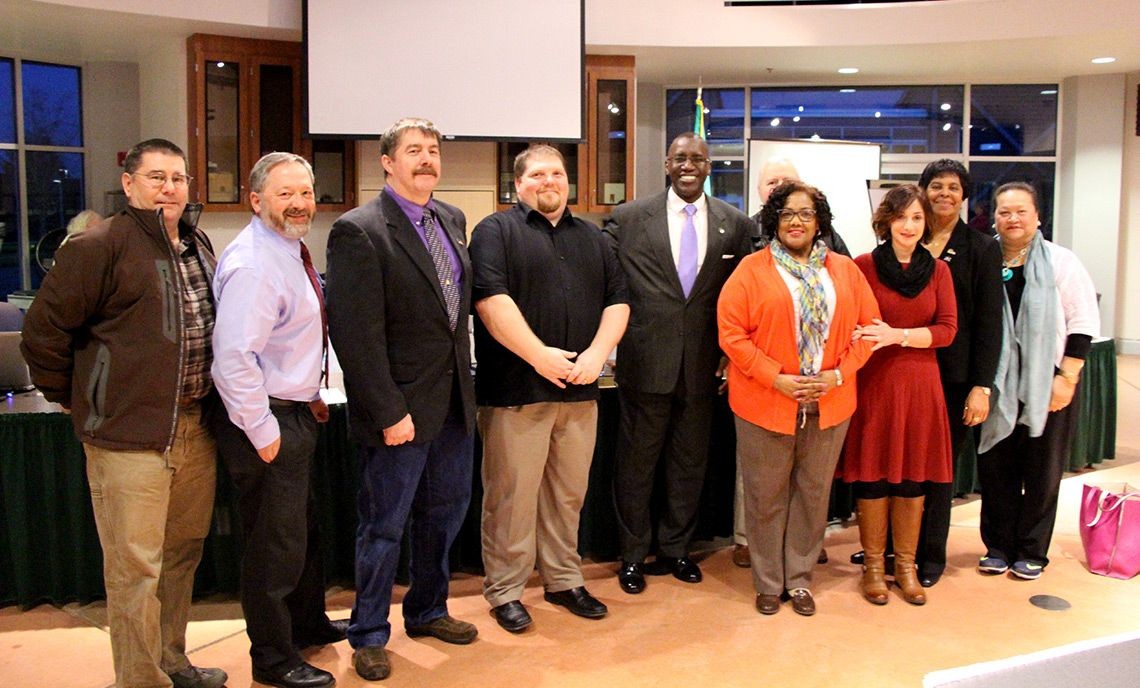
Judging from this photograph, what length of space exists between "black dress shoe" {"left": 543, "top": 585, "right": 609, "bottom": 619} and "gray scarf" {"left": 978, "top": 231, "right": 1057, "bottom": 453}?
1.72 m

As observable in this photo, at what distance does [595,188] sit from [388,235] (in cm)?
559

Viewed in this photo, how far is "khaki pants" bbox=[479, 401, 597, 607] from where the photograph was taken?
3467mm

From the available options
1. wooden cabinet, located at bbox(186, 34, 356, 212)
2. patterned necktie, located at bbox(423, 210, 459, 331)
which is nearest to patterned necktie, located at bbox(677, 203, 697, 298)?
patterned necktie, located at bbox(423, 210, 459, 331)

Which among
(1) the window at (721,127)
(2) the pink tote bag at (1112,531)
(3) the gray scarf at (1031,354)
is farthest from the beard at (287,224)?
(1) the window at (721,127)

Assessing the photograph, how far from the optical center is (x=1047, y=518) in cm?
405

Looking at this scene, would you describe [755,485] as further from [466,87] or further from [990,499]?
[466,87]

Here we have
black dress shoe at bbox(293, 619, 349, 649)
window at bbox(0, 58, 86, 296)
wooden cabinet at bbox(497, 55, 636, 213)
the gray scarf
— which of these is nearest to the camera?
black dress shoe at bbox(293, 619, 349, 649)

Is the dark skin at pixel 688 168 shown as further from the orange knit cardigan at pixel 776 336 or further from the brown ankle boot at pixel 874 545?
the brown ankle boot at pixel 874 545

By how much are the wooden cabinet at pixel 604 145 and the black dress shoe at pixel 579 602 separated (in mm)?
4945

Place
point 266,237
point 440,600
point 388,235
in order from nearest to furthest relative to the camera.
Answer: point 266,237, point 388,235, point 440,600

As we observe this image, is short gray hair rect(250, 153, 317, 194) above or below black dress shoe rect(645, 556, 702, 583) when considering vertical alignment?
above

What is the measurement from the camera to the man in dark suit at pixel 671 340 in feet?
12.4

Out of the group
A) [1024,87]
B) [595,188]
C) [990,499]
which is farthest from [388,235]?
[1024,87]

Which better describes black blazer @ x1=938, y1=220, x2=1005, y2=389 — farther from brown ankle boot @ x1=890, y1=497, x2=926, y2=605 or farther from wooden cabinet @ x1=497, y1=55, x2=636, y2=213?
wooden cabinet @ x1=497, y1=55, x2=636, y2=213
